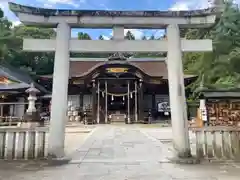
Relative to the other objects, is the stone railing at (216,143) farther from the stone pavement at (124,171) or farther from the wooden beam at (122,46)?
the wooden beam at (122,46)

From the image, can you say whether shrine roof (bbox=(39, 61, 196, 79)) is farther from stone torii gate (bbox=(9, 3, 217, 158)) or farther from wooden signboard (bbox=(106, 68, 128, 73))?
stone torii gate (bbox=(9, 3, 217, 158))

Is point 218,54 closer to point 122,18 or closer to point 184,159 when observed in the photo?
point 122,18

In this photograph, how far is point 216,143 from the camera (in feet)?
18.7

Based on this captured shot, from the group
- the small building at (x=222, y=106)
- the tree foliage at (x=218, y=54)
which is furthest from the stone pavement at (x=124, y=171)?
the tree foliage at (x=218, y=54)

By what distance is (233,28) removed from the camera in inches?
900

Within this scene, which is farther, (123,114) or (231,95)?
(123,114)

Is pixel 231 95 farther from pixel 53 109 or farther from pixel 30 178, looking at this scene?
pixel 30 178

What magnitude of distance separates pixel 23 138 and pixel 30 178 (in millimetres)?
1648

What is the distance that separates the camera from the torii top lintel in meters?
5.98

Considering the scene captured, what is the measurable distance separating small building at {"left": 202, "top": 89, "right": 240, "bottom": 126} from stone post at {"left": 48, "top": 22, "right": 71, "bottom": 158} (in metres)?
9.50

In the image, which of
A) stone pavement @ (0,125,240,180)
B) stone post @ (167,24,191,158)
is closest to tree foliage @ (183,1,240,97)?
stone post @ (167,24,191,158)

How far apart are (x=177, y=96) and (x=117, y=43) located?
1.97 meters

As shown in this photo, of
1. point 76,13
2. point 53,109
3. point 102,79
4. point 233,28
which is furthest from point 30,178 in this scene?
point 233,28

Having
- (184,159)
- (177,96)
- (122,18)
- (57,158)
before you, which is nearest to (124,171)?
(184,159)
